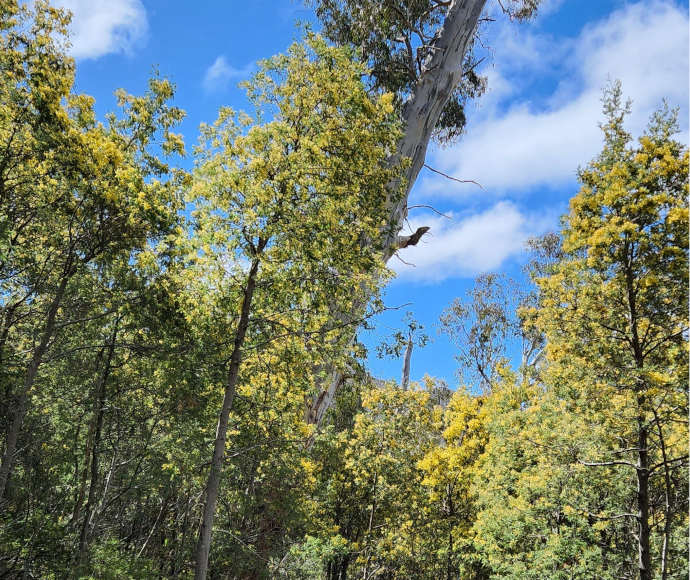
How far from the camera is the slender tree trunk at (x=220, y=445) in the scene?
3.28 metres

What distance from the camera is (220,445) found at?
3459 millimetres

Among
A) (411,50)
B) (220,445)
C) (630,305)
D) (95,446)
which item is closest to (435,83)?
(411,50)

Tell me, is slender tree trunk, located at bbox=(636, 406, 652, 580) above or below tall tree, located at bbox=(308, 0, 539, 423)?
below

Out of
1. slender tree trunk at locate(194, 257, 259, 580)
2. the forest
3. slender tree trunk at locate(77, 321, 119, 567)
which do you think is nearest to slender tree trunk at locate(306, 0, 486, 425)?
the forest

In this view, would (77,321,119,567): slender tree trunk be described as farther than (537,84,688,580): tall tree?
Yes

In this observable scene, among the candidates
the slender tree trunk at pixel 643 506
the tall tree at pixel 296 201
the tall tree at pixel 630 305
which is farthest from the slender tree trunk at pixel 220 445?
the slender tree trunk at pixel 643 506

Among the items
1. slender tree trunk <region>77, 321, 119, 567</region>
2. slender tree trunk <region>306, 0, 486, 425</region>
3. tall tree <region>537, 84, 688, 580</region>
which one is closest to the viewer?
tall tree <region>537, 84, 688, 580</region>

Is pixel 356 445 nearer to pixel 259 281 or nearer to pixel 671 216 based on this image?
pixel 259 281

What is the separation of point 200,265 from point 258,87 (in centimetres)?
151

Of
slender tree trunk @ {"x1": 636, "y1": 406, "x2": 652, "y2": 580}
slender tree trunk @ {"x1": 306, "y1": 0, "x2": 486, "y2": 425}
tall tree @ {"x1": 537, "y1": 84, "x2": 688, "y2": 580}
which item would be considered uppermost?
slender tree trunk @ {"x1": 306, "y1": 0, "x2": 486, "y2": 425}

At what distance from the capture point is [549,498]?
22.1ft

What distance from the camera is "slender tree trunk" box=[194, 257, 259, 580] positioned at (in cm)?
328

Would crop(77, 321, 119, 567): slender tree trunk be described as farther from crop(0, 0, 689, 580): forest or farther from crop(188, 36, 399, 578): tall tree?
crop(188, 36, 399, 578): tall tree

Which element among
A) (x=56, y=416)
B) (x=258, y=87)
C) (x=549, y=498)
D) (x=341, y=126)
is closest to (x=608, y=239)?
(x=341, y=126)
